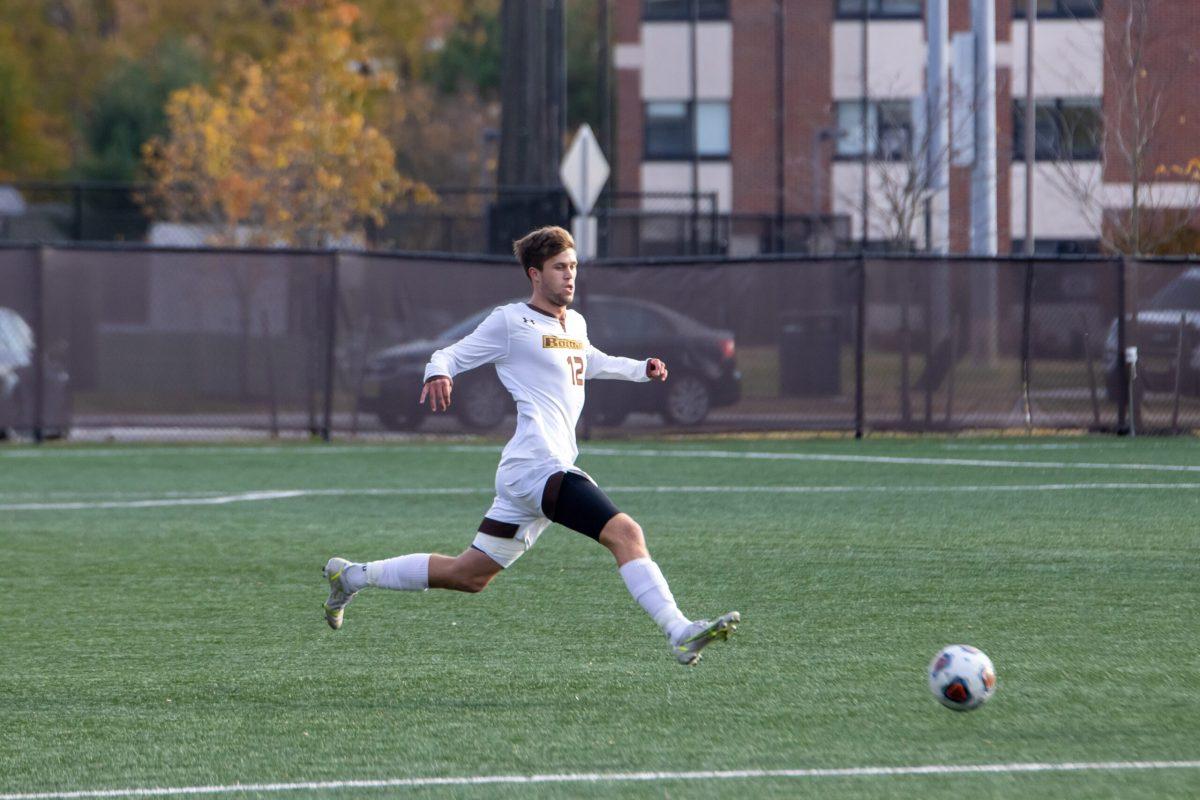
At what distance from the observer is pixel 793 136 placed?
4266 centimetres

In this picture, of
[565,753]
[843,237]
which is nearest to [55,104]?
[843,237]

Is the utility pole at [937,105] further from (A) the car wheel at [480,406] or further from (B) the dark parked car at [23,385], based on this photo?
(B) the dark parked car at [23,385]

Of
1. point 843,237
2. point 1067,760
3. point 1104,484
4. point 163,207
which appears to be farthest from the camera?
point 163,207

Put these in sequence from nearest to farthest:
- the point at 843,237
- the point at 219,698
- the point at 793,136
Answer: the point at 219,698 → the point at 843,237 → the point at 793,136

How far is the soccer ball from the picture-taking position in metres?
6.11

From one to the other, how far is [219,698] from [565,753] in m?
1.67

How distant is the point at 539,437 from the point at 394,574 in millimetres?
1043

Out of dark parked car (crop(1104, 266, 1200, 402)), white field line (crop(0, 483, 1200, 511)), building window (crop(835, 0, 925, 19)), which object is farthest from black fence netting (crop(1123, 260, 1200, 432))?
building window (crop(835, 0, 925, 19))

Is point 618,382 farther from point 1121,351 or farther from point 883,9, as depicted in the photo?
point 883,9

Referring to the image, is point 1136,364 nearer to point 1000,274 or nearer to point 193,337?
point 1000,274

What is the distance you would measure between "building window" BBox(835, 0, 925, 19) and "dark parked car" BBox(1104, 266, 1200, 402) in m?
23.0

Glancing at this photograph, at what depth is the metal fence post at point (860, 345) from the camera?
60.7ft

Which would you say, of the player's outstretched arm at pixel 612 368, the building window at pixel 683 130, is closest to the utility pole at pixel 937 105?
the player's outstretched arm at pixel 612 368

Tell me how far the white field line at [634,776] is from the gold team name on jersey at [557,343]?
211cm
